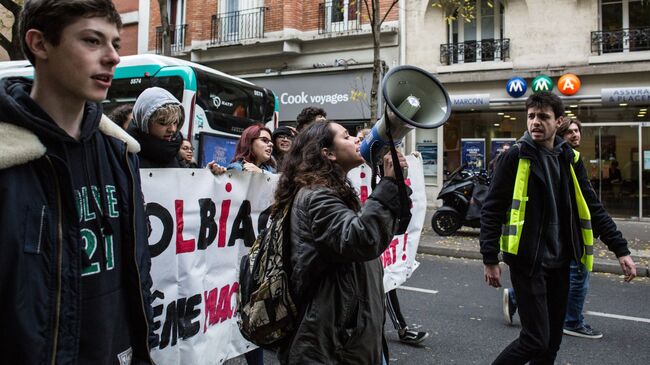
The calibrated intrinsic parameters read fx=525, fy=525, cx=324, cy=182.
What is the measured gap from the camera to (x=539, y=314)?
3039mm

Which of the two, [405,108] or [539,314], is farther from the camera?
[539,314]

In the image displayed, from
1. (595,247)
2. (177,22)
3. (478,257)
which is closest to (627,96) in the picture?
(595,247)

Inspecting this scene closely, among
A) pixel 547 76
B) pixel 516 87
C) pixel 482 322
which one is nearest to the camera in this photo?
pixel 482 322

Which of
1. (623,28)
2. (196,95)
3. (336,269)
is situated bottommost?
(336,269)

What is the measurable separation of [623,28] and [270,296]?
14.8m

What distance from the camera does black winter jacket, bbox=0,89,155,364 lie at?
52.7 inches

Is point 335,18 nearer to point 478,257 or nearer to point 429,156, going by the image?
point 429,156

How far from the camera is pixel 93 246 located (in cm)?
156

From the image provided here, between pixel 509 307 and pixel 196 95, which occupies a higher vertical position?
pixel 196 95

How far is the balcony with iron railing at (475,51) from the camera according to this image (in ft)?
48.9

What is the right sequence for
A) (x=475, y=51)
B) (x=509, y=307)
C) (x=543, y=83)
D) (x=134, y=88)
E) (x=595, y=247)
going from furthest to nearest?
(x=475, y=51), (x=543, y=83), (x=134, y=88), (x=595, y=247), (x=509, y=307)

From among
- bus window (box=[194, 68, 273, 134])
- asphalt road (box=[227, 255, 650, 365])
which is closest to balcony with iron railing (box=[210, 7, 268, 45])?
bus window (box=[194, 68, 273, 134])

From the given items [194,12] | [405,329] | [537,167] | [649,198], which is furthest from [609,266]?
[194,12]

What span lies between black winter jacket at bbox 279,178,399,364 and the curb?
23.8ft
